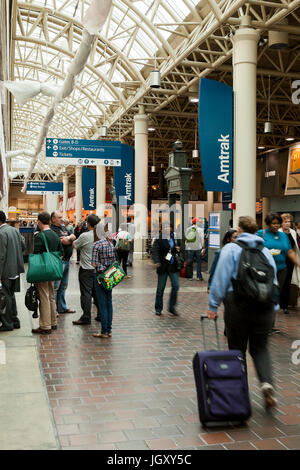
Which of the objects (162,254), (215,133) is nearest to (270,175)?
(215,133)

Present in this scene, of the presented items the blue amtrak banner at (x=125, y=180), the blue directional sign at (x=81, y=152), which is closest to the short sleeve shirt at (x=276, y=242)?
the blue directional sign at (x=81, y=152)

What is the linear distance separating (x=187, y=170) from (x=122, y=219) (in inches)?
435

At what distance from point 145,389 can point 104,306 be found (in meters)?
2.26

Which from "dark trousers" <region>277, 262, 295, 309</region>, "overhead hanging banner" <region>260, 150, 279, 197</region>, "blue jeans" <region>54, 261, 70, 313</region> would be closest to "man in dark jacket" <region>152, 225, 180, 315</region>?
"blue jeans" <region>54, 261, 70, 313</region>

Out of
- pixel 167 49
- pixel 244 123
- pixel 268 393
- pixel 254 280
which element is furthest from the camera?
pixel 167 49

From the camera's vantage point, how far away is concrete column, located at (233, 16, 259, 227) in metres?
12.9

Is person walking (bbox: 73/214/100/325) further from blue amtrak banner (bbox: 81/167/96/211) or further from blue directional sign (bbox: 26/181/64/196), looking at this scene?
blue directional sign (bbox: 26/181/64/196)

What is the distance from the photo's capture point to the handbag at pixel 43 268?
6.77 m

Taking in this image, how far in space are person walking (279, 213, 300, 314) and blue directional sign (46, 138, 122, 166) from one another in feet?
40.3

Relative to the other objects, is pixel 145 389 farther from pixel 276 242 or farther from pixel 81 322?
pixel 276 242

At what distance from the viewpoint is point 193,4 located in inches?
599

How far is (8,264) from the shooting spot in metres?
7.05

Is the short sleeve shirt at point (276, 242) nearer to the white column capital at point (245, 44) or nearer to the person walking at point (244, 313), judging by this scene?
the person walking at point (244, 313)
